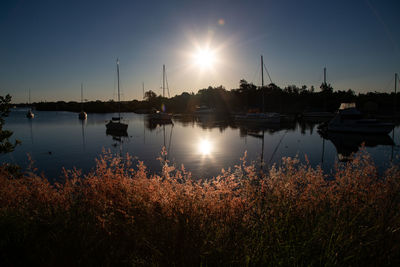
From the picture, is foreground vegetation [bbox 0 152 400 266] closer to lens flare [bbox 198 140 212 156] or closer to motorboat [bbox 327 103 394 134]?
lens flare [bbox 198 140 212 156]

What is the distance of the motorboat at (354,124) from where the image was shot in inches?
1236

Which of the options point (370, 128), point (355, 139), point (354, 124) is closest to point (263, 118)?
point (354, 124)

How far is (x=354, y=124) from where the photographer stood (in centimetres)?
3266

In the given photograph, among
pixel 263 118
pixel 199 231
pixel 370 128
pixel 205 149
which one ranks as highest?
pixel 263 118

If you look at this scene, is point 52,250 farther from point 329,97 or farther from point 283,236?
point 329,97

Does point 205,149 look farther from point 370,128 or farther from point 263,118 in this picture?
point 263,118

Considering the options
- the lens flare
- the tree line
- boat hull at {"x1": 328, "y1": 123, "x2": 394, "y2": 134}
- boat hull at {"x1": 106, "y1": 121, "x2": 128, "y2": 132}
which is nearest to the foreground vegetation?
the lens flare

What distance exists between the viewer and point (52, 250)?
3381 mm

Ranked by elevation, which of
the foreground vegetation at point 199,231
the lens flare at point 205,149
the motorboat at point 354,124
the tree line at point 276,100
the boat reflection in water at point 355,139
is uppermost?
the tree line at point 276,100

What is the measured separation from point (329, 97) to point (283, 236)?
328 feet

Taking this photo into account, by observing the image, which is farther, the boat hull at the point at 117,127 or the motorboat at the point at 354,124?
the boat hull at the point at 117,127

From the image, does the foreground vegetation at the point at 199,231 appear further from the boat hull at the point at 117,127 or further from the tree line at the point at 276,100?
the tree line at the point at 276,100

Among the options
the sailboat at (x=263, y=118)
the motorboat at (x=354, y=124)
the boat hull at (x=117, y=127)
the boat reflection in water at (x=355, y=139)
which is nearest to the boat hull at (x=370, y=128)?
the motorboat at (x=354, y=124)

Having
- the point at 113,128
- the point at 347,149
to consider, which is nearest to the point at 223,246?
the point at 347,149
